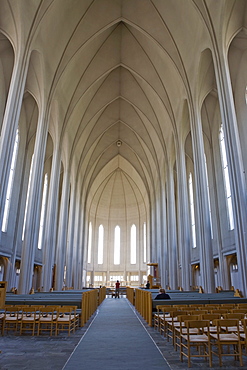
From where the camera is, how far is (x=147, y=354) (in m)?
5.81

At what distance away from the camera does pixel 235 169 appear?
40.5ft

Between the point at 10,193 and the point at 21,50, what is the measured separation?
32.8 ft

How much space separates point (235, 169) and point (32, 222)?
10432 mm

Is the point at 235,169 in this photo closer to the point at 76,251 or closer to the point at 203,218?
the point at 203,218

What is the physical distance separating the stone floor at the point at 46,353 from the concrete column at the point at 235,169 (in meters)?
5.43

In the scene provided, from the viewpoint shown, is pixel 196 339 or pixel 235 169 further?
pixel 235 169

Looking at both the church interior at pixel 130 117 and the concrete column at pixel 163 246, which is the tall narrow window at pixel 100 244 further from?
the concrete column at pixel 163 246

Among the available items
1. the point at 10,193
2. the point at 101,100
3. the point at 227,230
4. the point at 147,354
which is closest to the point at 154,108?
the point at 101,100

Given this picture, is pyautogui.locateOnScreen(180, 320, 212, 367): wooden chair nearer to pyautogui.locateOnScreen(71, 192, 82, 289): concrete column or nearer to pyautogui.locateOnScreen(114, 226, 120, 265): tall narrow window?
pyautogui.locateOnScreen(71, 192, 82, 289): concrete column

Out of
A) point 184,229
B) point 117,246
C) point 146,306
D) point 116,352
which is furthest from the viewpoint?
point 117,246

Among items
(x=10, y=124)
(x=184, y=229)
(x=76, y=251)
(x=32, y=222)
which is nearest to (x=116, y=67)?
(x=184, y=229)

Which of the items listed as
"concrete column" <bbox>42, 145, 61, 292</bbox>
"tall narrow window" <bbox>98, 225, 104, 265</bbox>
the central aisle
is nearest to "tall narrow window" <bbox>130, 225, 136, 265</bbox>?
"tall narrow window" <bbox>98, 225, 104, 265</bbox>

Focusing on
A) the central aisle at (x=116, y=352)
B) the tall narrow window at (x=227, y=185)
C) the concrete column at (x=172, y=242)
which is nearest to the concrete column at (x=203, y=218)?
the tall narrow window at (x=227, y=185)

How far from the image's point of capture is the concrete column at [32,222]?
600 inches
